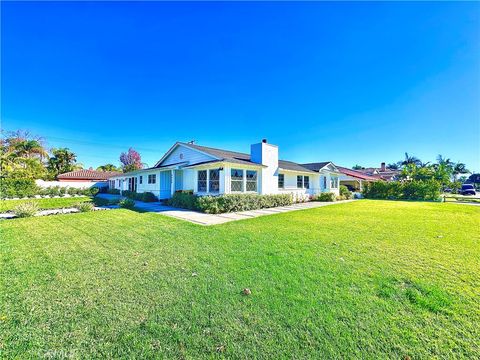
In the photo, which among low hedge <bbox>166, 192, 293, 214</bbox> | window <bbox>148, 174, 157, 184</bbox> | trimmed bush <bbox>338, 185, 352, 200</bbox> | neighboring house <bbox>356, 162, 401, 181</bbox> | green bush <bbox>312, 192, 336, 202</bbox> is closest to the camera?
low hedge <bbox>166, 192, 293, 214</bbox>

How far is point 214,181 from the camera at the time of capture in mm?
14750

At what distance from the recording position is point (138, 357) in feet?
6.97

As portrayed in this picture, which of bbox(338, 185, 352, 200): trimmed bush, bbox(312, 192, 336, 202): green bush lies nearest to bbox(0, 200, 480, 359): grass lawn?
bbox(312, 192, 336, 202): green bush

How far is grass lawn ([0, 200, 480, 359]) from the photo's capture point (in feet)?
7.46

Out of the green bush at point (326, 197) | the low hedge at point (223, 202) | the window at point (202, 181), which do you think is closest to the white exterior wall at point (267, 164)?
the low hedge at point (223, 202)

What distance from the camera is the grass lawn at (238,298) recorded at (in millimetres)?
2273

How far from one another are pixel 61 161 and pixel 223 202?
1644 inches

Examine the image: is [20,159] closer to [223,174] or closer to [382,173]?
[223,174]

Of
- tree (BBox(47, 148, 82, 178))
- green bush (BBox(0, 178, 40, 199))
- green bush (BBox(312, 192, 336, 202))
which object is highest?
tree (BBox(47, 148, 82, 178))

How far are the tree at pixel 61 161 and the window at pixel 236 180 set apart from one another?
126 feet

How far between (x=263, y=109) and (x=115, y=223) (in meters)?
17.4

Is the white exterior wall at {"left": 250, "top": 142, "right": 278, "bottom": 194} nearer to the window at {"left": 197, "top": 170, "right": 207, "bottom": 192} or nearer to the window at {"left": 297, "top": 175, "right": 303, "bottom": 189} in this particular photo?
Answer: the window at {"left": 197, "top": 170, "right": 207, "bottom": 192}

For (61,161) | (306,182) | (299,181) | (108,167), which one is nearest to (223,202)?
(299,181)

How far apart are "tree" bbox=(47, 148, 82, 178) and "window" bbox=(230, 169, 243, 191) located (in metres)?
38.5
